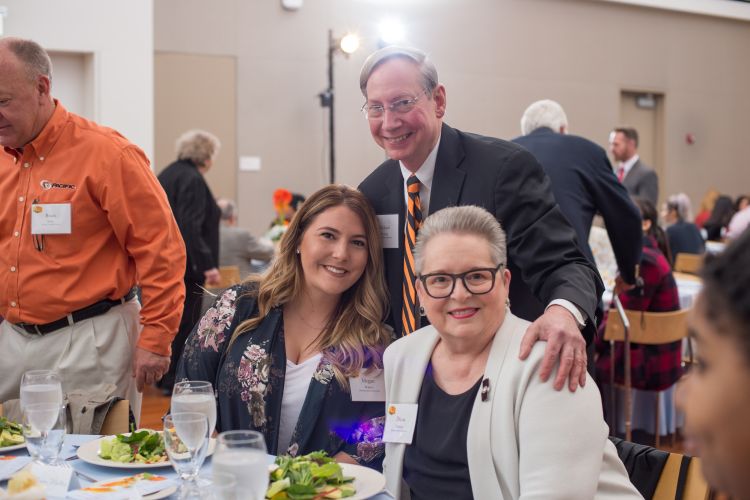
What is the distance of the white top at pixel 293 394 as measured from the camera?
2.39 m

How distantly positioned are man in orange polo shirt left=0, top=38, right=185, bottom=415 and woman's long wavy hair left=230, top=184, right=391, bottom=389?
0.53 m

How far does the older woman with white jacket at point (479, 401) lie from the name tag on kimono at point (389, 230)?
45 centimetres

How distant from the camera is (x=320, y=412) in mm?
2332

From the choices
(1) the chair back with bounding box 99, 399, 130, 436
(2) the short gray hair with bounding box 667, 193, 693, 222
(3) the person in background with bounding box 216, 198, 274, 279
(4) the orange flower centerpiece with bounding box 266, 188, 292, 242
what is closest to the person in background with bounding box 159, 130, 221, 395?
(3) the person in background with bounding box 216, 198, 274, 279

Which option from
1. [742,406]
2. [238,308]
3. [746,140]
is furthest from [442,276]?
[746,140]

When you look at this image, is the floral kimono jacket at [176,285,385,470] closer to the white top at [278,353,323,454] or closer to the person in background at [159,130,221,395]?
the white top at [278,353,323,454]

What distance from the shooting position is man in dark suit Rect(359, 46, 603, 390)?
90.8 inches

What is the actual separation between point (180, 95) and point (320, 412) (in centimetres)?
727

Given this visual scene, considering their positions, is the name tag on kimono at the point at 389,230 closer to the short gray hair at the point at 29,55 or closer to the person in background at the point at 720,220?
the short gray hair at the point at 29,55

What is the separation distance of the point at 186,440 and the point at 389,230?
1.15 metres

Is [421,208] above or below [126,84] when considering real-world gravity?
below

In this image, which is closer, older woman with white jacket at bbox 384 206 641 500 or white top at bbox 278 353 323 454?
→ older woman with white jacket at bbox 384 206 641 500

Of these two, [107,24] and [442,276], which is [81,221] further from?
[107,24]

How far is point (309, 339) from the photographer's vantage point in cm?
251
